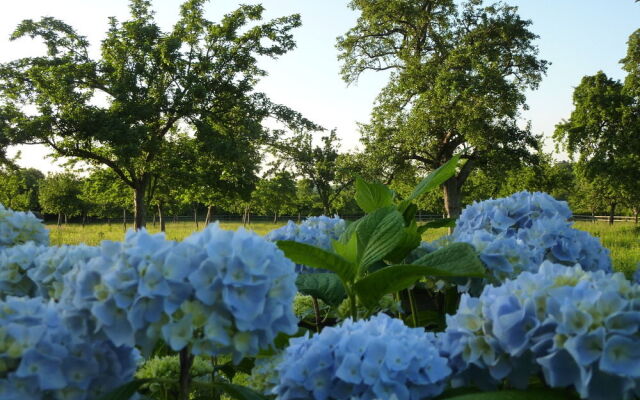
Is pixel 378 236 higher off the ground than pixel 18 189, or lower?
lower

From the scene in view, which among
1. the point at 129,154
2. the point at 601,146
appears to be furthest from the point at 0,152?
the point at 601,146

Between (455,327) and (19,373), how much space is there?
93 cm

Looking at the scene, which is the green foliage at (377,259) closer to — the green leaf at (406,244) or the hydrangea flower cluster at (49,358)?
the green leaf at (406,244)

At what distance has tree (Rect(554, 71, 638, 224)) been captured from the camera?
21422mm

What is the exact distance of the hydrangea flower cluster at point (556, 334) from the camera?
3.27 ft

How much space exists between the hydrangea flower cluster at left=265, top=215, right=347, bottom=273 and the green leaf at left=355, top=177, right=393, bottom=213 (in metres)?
0.30

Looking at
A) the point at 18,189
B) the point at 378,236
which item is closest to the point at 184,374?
the point at 378,236

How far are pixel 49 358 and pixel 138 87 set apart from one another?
866 inches

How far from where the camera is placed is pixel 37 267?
1.55 meters

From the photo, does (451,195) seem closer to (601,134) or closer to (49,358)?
(601,134)

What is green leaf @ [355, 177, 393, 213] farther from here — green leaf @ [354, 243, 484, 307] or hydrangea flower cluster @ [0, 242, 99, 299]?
hydrangea flower cluster @ [0, 242, 99, 299]

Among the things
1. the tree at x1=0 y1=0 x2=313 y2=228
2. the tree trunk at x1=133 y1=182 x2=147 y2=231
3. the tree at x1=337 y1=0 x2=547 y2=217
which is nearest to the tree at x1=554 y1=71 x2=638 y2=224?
the tree at x1=337 y1=0 x2=547 y2=217

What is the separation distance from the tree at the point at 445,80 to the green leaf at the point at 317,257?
19.0 m

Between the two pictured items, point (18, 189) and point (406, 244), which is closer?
point (406, 244)
